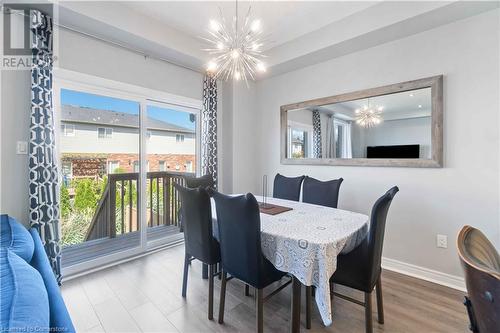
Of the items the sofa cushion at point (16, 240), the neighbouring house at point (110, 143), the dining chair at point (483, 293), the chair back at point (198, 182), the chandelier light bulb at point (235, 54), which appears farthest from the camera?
the chair back at point (198, 182)

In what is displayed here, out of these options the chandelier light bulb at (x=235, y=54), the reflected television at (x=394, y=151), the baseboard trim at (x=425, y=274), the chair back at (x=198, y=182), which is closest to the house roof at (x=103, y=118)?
the chair back at (x=198, y=182)

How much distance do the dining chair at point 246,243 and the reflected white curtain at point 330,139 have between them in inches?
80.1

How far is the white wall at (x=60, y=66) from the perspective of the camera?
7.21 feet

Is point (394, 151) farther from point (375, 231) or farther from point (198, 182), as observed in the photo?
point (198, 182)

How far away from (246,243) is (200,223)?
0.50 m

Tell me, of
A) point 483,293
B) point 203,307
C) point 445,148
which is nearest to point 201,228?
point 203,307

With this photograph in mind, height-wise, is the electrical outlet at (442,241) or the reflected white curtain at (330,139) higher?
the reflected white curtain at (330,139)

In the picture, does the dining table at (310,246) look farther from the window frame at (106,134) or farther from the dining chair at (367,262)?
the window frame at (106,134)

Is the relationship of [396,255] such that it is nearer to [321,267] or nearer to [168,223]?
[321,267]

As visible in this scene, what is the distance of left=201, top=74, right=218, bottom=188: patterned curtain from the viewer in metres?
3.74

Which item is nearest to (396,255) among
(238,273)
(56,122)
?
(238,273)

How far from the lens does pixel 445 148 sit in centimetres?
244

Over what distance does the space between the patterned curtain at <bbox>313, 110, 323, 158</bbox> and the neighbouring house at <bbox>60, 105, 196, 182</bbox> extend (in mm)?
2014

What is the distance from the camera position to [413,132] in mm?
2621
